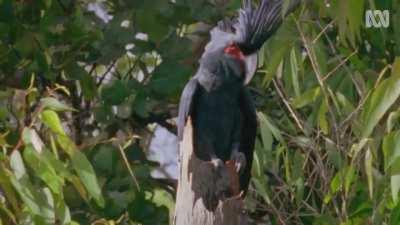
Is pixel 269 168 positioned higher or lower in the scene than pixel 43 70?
lower

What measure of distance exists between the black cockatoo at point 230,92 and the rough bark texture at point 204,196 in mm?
48

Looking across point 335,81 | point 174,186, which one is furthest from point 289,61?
point 174,186

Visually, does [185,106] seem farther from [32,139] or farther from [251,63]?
[32,139]

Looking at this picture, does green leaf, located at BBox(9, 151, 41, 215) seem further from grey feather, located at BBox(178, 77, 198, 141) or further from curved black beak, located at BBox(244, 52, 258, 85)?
curved black beak, located at BBox(244, 52, 258, 85)

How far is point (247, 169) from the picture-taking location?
2.19 m

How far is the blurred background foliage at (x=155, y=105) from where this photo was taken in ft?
7.60

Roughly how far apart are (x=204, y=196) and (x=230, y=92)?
0.43m

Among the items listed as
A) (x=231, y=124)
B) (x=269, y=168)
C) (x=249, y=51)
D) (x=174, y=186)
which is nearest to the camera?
(x=249, y=51)

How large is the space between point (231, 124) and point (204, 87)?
0.32ft

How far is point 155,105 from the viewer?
10.2ft

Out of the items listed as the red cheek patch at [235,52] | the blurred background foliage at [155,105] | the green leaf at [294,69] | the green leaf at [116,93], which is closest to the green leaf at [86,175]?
the blurred background foliage at [155,105]

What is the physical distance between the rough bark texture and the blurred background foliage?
0.23 metres

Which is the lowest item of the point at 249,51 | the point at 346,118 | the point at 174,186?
the point at 174,186

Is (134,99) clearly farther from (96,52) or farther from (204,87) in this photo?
(204,87)
